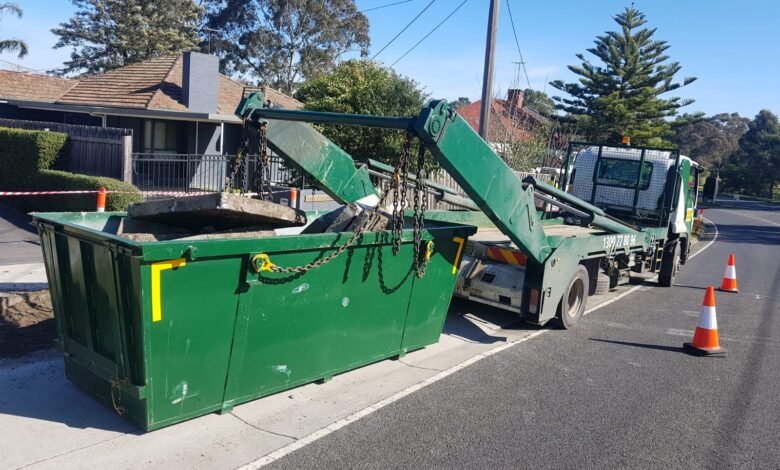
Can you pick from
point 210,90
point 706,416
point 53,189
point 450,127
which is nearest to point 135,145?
point 210,90

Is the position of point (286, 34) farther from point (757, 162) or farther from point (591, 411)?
point (757, 162)

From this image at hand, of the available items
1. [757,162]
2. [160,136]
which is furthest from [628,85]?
[757,162]

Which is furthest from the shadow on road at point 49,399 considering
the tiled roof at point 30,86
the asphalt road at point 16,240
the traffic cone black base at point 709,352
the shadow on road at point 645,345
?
the tiled roof at point 30,86

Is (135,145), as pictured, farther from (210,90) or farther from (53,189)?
(53,189)

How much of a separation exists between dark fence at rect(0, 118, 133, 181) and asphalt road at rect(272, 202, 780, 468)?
413 inches

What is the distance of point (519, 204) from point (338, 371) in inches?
98.9

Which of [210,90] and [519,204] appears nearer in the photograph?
[519,204]

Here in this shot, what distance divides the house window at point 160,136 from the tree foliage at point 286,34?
19951 millimetres

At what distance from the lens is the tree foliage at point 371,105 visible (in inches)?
591

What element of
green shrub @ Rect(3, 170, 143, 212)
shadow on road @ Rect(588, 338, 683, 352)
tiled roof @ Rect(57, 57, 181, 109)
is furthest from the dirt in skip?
tiled roof @ Rect(57, 57, 181, 109)

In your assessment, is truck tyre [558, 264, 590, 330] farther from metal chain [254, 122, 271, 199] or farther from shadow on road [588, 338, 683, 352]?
metal chain [254, 122, 271, 199]

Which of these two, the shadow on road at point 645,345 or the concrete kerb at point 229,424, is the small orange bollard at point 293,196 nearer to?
the shadow on road at point 645,345

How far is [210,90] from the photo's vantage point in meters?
21.5

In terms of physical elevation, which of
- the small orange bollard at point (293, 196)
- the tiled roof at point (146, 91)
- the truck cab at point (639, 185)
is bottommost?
the small orange bollard at point (293, 196)
